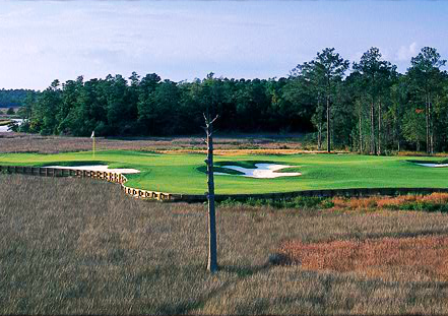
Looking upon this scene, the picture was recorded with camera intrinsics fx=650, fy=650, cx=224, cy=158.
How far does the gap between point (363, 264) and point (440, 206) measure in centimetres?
1160

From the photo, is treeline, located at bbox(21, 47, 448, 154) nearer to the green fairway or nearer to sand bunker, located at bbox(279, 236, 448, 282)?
the green fairway

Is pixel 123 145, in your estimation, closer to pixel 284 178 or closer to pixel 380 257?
pixel 284 178

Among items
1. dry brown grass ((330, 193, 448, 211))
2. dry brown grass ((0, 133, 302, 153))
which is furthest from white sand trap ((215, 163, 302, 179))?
dry brown grass ((0, 133, 302, 153))

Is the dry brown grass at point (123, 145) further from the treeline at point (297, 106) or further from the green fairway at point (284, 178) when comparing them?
the green fairway at point (284, 178)

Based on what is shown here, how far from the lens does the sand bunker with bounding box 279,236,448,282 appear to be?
1623cm

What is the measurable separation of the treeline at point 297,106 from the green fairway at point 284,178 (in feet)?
64.5

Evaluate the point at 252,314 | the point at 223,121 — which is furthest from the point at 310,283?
the point at 223,121

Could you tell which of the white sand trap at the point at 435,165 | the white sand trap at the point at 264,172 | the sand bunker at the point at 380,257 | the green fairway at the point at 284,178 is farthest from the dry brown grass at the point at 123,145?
the sand bunker at the point at 380,257

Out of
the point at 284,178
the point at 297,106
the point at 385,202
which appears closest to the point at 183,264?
the point at 385,202

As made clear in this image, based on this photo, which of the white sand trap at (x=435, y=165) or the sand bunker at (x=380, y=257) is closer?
the sand bunker at (x=380, y=257)

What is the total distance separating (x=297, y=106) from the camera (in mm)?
110875

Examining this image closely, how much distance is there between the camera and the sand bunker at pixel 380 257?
16.2 meters

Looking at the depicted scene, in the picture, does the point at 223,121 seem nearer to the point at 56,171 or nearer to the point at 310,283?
the point at 56,171

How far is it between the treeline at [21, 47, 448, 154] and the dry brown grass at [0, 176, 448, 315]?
4453cm
